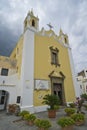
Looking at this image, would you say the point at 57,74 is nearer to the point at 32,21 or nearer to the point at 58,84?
the point at 58,84

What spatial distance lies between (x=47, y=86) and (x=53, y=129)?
664 centimetres

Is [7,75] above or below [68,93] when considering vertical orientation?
above

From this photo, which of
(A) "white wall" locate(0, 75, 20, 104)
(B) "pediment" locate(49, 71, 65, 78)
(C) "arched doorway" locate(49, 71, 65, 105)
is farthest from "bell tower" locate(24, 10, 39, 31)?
(A) "white wall" locate(0, 75, 20, 104)

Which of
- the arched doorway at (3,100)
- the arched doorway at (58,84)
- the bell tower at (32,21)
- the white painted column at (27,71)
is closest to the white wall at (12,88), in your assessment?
the white painted column at (27,71)

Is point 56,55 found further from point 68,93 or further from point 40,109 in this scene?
point 40,109

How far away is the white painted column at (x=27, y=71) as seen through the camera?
10.4 meters

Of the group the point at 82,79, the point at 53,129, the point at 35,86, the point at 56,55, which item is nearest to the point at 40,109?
the point at 35,86

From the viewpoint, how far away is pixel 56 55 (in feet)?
49.4

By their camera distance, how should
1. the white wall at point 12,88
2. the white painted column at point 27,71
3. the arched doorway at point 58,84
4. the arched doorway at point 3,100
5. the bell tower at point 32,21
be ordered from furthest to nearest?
the bell tower at point 32,21 → the arched doorway at point 58,84 → the arched doorway at point 3,100 → the white wall at point 12,88 → the white painted column at point 27,71

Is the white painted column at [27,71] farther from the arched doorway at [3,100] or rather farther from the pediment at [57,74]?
the arched doorway at [3,100]

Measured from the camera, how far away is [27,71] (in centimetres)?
1138

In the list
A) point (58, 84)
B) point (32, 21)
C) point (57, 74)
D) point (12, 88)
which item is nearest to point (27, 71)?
point (12, 88)

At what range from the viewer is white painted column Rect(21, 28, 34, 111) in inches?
410

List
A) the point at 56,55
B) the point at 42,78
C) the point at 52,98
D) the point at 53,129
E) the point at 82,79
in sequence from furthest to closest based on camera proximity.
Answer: the point at 82,79 < the point at 56,55 < the point at 42,78 < the point at 52,98 < the point at 53,129
